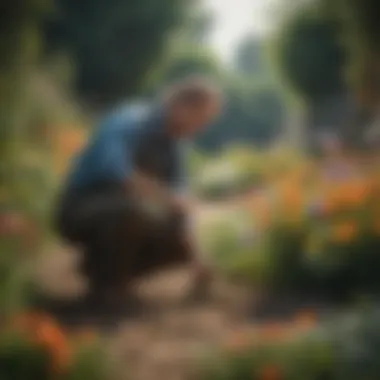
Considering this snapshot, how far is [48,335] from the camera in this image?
1910 millimetres

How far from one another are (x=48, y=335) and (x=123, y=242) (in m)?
0.27

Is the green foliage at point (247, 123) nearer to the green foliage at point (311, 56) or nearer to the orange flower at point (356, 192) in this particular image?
the green foliage at point (311, 56)

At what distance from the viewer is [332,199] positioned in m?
1.91

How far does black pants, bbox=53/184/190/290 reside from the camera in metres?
1.94

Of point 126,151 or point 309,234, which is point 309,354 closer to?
point 309,234

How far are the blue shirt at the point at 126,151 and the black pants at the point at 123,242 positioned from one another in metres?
0.07

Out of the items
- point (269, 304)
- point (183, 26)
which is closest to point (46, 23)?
point (183, 26)

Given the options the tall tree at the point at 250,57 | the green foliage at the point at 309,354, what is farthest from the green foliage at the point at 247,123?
the green foliage at the point at 309,354

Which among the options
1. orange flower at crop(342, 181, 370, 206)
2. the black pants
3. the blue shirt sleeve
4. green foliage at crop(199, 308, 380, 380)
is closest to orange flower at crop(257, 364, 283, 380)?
green foliage at crop(199, 308, 380, 380)

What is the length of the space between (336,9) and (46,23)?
2.22ft

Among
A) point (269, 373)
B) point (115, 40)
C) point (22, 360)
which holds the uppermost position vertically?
point (115, 40)

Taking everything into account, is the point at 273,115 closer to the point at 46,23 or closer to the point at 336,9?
the point at 336,9

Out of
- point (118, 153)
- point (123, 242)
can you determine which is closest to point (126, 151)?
point (118, 153)

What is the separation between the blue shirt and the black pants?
0.07 m
